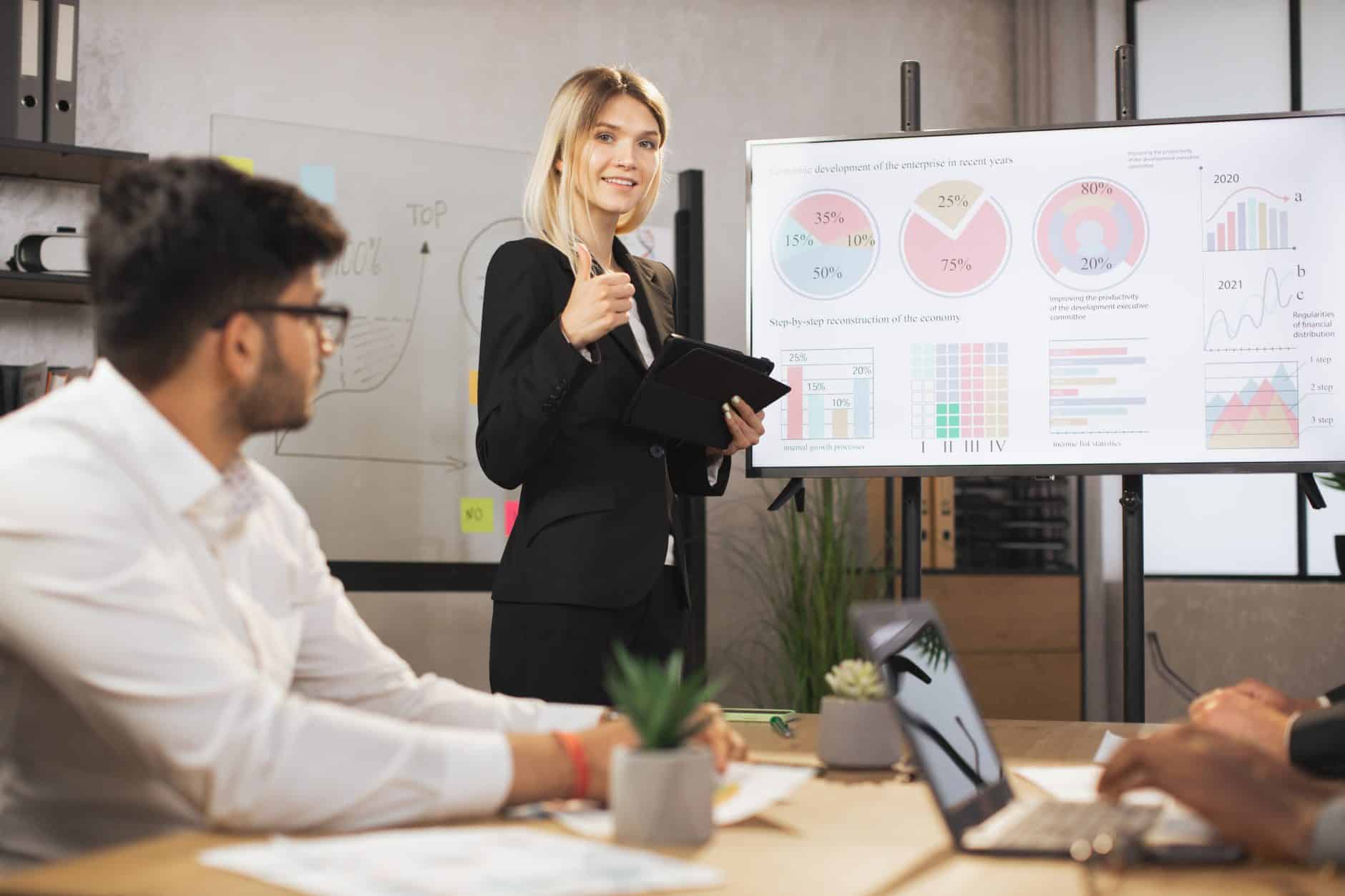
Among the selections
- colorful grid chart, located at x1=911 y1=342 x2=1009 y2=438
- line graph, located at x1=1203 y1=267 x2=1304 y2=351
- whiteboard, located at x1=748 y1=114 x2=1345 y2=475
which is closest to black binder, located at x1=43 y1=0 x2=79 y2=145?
whiteboard, located at x1=748 y1=114 x2=1345 y2=475

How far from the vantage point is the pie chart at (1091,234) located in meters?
2.68

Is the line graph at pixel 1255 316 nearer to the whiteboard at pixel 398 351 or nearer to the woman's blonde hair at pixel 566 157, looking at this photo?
the woman's blonde hair at pixel 566 157

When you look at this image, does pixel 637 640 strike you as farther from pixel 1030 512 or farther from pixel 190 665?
pixel 1030 512

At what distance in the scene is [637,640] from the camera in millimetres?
2150

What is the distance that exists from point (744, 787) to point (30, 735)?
0.64 metres

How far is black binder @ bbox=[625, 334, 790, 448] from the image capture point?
206cm

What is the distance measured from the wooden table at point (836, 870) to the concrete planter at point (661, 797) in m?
0.02

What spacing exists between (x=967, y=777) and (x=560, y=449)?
44.9 inches

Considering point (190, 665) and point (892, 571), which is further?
point (892, 571)

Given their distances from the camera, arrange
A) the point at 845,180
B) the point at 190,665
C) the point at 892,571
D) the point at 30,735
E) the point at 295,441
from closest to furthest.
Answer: the point at 190,665
the point at 30,735
the point at 845,180
the point at 295,441
the point at 892,571

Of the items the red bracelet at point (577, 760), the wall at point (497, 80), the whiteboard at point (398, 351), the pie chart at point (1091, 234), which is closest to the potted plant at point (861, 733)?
the red bracelet at point (577, 760)

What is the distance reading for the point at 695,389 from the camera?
2.14 meters

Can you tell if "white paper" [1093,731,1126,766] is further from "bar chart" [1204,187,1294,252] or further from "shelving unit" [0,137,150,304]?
"shelving unit" [0,137,150,304]

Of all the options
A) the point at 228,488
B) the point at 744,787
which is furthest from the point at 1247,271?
the point at 228,488
